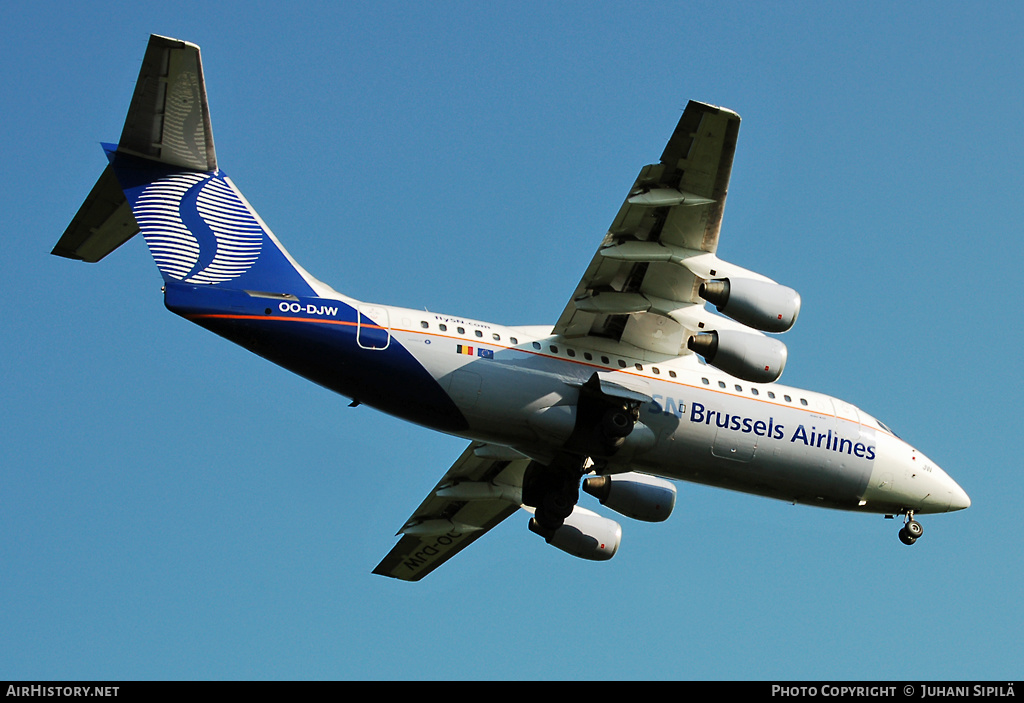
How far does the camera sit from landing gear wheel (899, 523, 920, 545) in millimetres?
17156

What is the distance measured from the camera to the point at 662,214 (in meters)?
13.9

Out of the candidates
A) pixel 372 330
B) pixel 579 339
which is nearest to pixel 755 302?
pixel 579 339

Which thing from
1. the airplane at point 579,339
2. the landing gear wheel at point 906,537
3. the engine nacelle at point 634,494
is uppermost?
the airplane at point 579,339

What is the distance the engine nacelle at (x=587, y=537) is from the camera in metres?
18.3

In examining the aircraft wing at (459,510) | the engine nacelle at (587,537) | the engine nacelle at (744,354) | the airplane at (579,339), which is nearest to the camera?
the airplane at (579,339)

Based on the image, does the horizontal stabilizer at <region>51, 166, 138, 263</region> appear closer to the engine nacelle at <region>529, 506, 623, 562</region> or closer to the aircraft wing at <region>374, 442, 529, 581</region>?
the aircraft wing at <region>374, 442, 529, 581</region>

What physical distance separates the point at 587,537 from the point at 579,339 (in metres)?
4.27

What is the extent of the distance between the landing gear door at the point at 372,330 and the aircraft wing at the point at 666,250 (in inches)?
93.6

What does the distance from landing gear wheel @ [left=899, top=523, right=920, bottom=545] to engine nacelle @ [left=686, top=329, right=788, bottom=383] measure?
13.3ft

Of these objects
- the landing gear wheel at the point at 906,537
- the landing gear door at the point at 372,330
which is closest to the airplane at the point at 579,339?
the landing gear door at the point at 372,330

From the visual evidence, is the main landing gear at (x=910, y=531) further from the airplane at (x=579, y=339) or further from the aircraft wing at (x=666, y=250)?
the aircraft wing at (x=666, y=250)

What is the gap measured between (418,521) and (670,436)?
5.40m
